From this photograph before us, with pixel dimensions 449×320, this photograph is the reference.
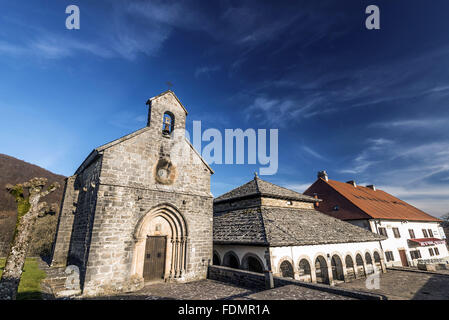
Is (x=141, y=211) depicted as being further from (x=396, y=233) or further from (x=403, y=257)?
(x=403, y=257)

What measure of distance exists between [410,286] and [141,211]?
19.1m

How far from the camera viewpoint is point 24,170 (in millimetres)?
46500

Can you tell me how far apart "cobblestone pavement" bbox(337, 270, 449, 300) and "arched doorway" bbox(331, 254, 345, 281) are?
63cm

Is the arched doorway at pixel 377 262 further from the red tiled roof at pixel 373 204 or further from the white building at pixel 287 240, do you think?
the red tiled roof at pixel 373 204

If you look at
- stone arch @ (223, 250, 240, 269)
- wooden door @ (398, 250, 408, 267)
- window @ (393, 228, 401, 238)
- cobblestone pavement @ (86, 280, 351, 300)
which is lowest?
wooden door @ (398, 250, 408, 267)

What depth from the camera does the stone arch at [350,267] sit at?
1623cm

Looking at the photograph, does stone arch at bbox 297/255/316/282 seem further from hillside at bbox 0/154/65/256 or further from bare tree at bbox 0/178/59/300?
hillside at bbox 0/154/65/256

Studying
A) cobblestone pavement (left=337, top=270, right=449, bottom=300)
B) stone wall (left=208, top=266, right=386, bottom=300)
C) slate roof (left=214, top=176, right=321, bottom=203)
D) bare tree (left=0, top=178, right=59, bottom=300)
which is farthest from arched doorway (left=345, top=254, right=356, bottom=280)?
bare tree (left=0, top=178, right=59, bottom=300)

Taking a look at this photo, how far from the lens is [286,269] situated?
13758mm

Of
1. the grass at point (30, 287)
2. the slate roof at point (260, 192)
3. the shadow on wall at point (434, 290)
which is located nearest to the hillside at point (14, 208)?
the grass at point (30, 287)

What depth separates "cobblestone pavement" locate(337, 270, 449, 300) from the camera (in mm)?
12828
